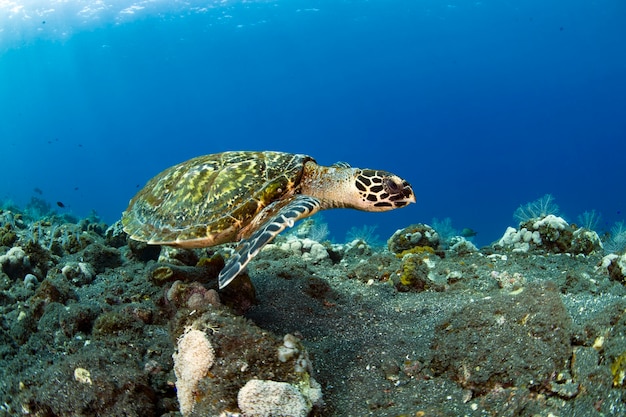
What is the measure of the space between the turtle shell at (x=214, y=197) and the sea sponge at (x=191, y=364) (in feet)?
5.91

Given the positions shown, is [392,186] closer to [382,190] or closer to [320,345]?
[382,190]

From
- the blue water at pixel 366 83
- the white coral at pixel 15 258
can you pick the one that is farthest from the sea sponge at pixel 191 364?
the blue water at pixel 366 83

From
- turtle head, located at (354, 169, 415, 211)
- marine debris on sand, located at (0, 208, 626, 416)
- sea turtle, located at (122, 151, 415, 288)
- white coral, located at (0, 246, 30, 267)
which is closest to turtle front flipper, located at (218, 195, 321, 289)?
sea turtle, located at (122, 151, 415, 288)

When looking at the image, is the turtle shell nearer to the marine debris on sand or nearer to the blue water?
the marine debris on sand

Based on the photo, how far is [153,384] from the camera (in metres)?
3.15

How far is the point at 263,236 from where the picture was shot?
145 inches

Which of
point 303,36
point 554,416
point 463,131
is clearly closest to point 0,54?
point 303,36

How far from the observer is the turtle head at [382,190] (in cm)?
482

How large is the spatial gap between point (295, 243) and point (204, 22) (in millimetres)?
76210

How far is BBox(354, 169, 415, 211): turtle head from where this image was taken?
15.8 ft

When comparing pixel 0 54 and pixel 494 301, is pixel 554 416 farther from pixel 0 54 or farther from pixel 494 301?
pixel 0 54

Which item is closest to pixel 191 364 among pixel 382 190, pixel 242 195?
pixel 242 195

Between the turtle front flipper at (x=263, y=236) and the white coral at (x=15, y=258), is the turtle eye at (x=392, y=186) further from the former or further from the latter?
the white coral at (x=15, y=258)

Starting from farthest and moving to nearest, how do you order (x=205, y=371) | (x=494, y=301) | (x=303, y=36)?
(x=303, y=36) → (x=494, y=301) → (x=205, y=371)
